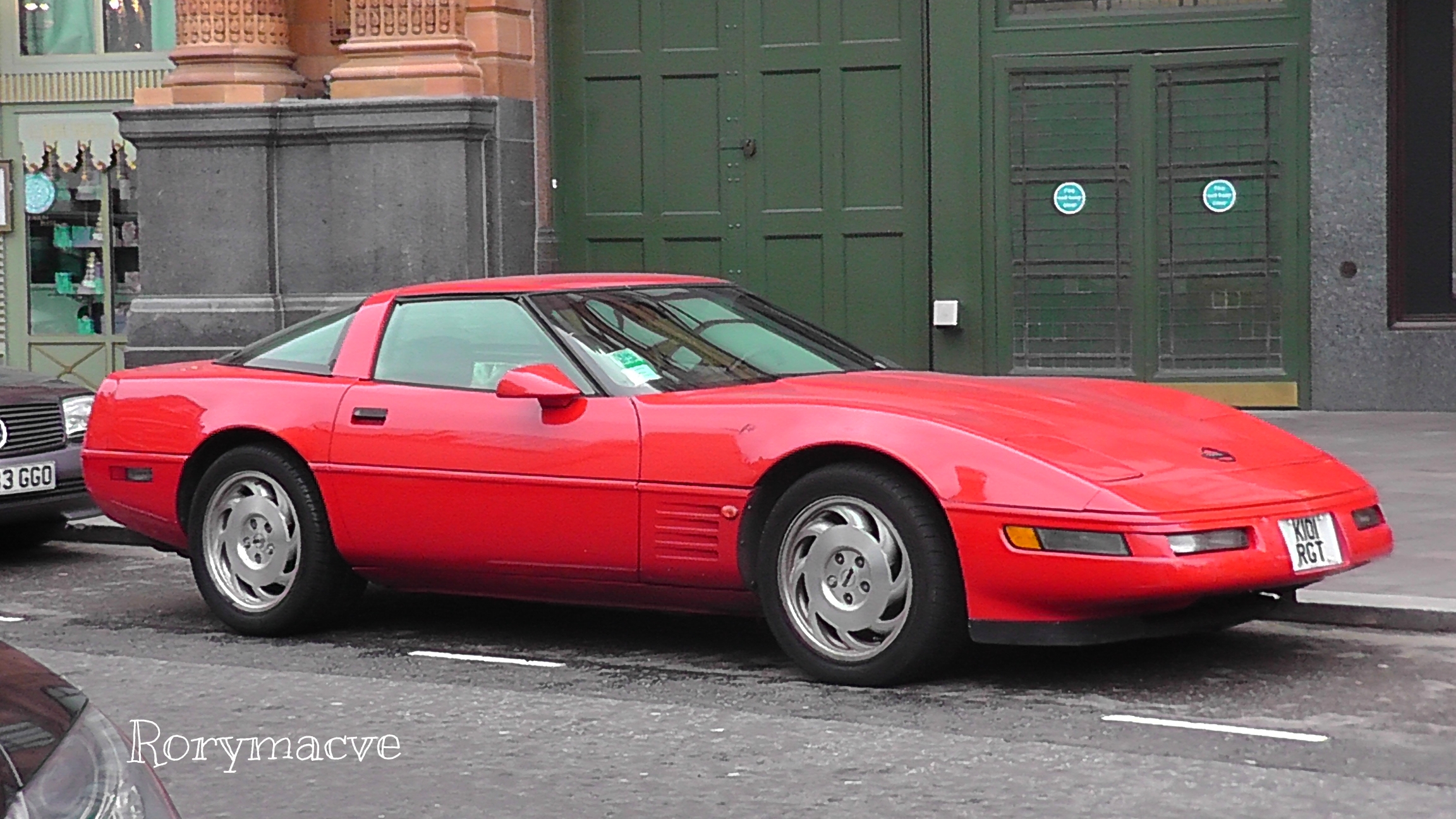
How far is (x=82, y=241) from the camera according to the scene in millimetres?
17156

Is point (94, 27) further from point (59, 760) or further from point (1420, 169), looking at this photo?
point (59, 760)

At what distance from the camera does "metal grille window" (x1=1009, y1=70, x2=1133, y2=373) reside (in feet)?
48.1

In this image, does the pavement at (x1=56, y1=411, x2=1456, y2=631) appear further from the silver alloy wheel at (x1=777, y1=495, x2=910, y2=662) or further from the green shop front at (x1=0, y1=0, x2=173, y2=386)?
the green shop front at (x1=0, y1=0, x2=173, y2=386)

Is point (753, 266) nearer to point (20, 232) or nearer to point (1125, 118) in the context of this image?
point (1125, 118)

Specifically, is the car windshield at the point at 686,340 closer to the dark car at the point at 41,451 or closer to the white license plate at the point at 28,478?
the dark car at the point at 41,451

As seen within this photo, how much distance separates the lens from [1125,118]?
48.0ft

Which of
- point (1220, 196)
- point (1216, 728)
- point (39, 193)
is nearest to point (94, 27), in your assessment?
point (39, 193)

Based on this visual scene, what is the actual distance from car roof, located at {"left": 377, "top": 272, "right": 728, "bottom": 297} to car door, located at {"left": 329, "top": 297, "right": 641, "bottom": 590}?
52 mm

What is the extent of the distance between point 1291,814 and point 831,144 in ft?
35.1

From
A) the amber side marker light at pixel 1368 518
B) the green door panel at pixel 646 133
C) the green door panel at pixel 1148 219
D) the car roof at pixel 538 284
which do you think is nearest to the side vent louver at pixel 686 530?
the car roof at pixel 538 284

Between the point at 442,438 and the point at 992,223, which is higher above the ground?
the point at 992,223

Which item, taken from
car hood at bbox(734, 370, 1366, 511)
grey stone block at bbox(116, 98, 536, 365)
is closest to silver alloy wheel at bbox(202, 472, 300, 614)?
car hood at bbox(734, 370, 1366, 511)

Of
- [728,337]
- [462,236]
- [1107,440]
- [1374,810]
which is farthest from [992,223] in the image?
[1374,810]

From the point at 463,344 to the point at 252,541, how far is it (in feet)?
3.62
